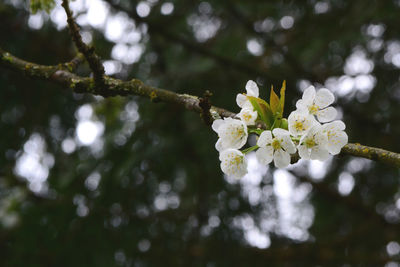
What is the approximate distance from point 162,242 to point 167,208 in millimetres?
384

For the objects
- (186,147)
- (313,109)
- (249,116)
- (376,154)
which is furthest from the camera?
(186,147)

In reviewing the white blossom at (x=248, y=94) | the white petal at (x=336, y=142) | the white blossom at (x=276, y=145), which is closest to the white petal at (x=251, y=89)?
the white blossom at (x=248, y=94)

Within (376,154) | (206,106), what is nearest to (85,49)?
(206,106)

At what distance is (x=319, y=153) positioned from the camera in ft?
4.56

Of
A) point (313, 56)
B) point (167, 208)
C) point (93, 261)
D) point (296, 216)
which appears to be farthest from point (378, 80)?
point (93, 261)

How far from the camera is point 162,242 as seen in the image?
3670 millimetres

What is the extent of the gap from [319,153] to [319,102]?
26 cm

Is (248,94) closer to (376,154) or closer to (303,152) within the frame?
(303,152)

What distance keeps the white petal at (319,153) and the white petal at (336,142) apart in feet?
0.10

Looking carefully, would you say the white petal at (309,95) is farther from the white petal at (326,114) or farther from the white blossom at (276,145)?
the white blossom at (276,145)

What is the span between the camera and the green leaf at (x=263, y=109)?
4.68ft

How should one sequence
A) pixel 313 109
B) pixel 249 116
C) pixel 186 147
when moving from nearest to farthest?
pixel 249 116, pixel 313 109, pixel 186 147

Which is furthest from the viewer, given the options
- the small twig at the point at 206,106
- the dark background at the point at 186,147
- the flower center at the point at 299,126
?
the dark background at the point at 186,147

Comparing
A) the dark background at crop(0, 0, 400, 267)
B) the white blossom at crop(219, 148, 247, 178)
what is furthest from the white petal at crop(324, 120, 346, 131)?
the dark background at crop(0, 0, 400, 267)
